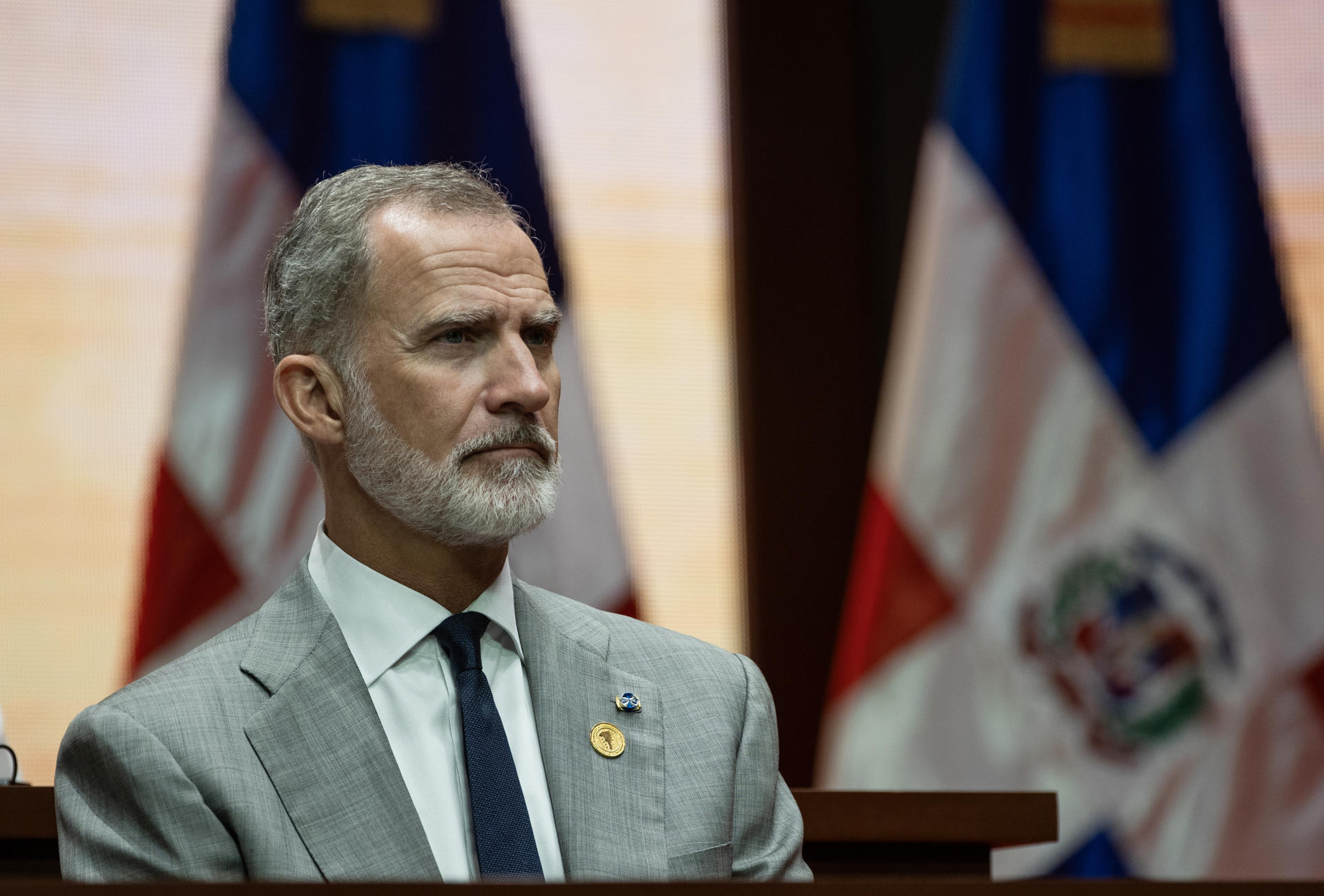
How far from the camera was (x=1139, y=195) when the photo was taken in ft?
11.0

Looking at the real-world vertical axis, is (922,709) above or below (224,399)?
below

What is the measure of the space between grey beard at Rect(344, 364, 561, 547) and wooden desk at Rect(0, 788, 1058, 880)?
0.52 meters

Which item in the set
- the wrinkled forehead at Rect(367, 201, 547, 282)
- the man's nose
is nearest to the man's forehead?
the wrinkled forehead at Rect(367, 201, 547, 282)

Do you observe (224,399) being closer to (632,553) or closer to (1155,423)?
(632,553)

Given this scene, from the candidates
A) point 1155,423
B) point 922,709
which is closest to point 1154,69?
point 1155,423

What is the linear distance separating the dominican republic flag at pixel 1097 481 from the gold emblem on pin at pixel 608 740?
4.55ft

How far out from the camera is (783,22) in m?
3.66

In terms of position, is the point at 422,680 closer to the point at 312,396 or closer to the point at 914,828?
the point at 312,396

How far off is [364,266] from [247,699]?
1.79 ft

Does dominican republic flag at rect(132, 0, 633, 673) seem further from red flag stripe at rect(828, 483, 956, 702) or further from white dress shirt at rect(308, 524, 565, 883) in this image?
white dress shirt at rect(308, 524, 565, 883)

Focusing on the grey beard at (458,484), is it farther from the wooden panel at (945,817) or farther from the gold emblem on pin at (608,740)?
the wooden panel at (945,817)

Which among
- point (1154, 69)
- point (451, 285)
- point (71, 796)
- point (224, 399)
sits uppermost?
point (1154, 69)

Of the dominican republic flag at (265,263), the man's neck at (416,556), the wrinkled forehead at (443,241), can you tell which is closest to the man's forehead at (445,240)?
the wrinkled forehead at (443,241)

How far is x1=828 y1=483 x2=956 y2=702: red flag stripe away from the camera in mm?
3072
